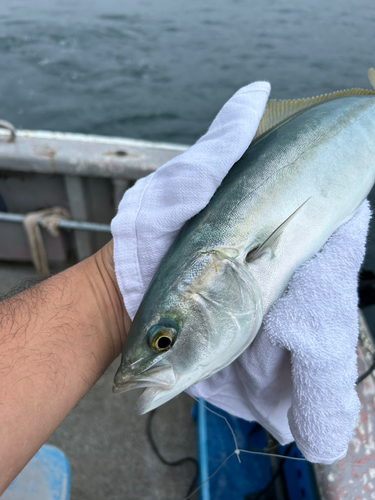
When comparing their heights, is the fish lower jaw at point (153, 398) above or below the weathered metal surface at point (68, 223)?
above

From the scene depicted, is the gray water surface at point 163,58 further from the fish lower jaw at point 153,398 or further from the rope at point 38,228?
the fish lower jaw at point 153,398

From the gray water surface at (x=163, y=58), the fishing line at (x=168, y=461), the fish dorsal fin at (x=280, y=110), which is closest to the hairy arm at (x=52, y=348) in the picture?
the fish dorsal fin at (x=280, y=110)

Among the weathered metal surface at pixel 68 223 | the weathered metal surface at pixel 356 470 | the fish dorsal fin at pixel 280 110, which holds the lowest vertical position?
the weathered metal surface at pixel 356 470

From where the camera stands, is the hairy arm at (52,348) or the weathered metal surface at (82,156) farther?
the weathered metal surface at (82,156)

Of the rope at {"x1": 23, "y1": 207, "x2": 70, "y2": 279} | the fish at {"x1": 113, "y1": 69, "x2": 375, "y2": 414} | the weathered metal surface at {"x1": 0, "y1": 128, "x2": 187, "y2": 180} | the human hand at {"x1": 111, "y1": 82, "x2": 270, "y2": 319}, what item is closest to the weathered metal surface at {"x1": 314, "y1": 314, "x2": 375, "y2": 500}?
the fish at {"x1": 113, "y1": 69, "x2": 375, "y2": 414}

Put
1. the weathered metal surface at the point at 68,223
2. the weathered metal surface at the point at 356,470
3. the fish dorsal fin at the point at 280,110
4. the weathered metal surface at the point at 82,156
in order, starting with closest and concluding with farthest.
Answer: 1. the weathered metal surface at the point at 356,470
2. the fish dorsal fin at the point at 280,110
3. the weathered metal surface at the point at 82,156
4. the weathered metal surface at the point at 68,223

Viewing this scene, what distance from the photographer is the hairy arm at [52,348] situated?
3.82 feet

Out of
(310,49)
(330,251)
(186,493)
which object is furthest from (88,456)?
(310,49)

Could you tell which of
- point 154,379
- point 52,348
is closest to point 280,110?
point 154,379

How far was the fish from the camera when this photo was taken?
1.13m

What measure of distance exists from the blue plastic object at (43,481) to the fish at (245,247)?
1174 mm

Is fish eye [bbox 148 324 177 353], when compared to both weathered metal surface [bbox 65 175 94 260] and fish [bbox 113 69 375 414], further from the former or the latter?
weathered metal surface [bbox 65 175 94 260]

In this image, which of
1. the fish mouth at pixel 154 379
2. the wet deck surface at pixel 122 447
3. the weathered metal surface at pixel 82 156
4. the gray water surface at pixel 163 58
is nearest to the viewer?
the fish mouth at pixel 154 379

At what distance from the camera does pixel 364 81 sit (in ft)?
25.9
